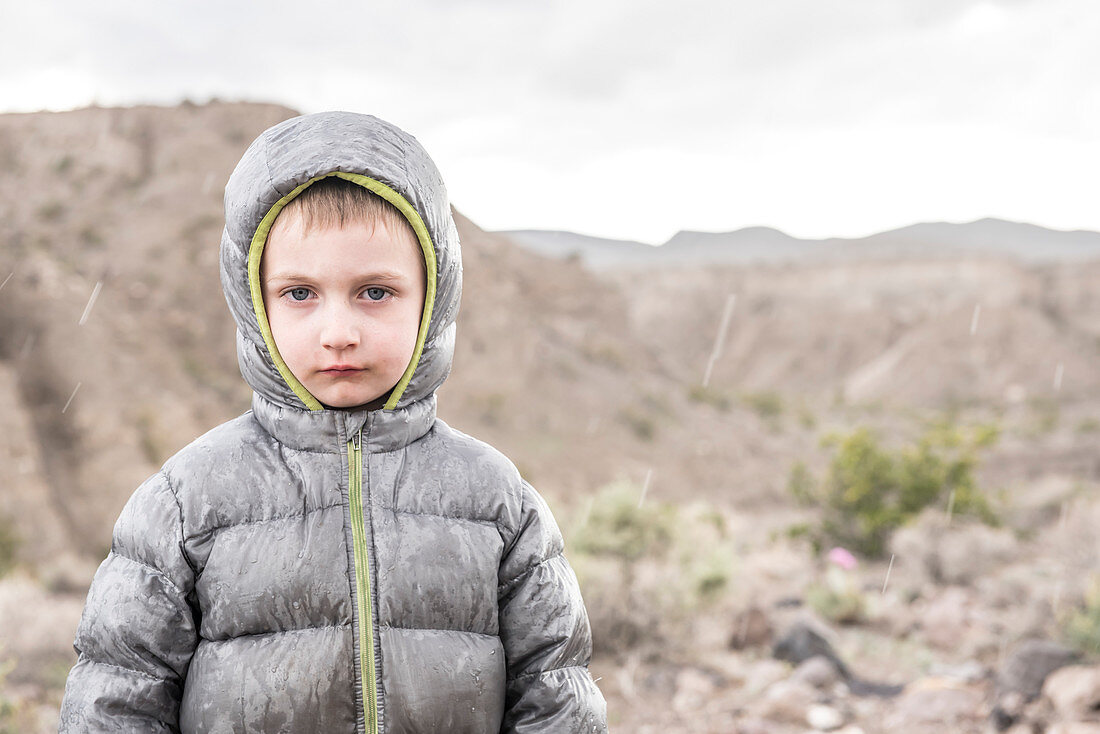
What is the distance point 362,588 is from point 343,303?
487 millimetres

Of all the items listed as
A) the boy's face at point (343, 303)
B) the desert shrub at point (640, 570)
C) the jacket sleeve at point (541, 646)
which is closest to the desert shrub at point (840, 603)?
the desert shrub at point (640, 570)

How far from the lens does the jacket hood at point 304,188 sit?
1422 mm

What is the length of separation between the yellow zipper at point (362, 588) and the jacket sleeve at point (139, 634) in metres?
0.28

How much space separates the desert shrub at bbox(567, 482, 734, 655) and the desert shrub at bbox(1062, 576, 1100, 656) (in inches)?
92.6

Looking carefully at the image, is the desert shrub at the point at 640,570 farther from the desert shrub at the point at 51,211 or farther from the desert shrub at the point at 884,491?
the desert shrub at the point at 51,211

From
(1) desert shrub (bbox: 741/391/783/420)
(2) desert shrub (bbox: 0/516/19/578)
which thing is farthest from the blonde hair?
(1) desert shrub (bbox: 741/391/783/420)

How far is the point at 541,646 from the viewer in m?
1.56

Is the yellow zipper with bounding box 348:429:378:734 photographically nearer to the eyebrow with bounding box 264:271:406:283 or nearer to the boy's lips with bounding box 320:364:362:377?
the boy's lips with bounding box 320:364:362:377

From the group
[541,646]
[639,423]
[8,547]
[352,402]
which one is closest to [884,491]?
[541,646]

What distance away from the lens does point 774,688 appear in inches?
211

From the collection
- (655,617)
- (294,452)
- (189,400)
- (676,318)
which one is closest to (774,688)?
(655,617)

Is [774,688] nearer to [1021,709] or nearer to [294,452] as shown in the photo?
[1021,709]

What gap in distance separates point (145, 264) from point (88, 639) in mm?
16546

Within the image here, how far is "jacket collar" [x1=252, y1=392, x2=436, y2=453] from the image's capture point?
1.51 m
